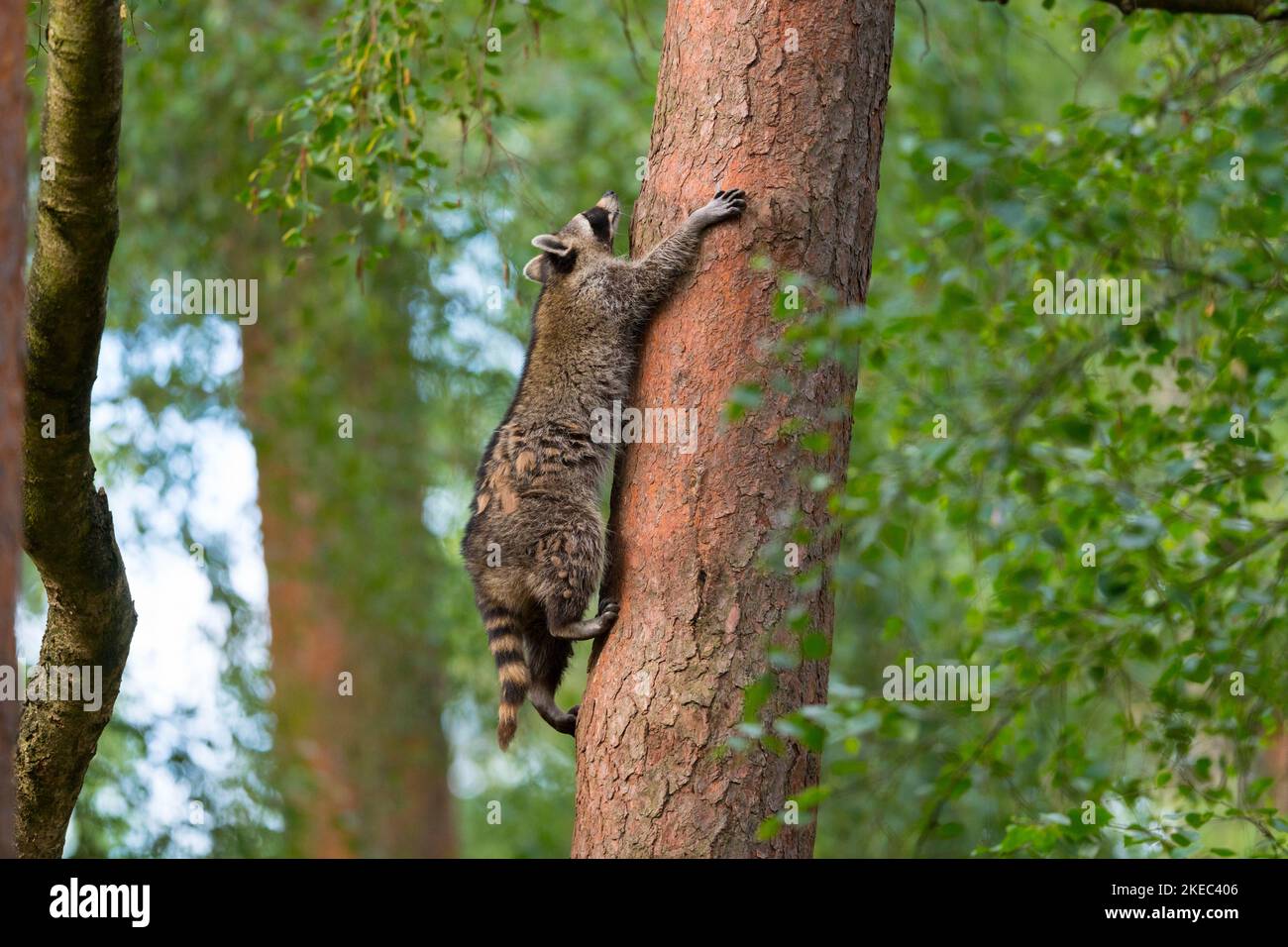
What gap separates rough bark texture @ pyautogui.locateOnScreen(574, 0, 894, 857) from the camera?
3.78 metres

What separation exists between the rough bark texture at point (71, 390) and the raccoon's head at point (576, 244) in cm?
235

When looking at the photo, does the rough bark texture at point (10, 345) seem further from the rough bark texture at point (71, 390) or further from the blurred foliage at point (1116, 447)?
the blurred foliage at point (1116, 447)

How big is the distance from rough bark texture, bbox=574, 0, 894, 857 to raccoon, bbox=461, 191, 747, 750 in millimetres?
571

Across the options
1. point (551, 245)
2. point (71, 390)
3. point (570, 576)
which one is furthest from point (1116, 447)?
point (71, 390)

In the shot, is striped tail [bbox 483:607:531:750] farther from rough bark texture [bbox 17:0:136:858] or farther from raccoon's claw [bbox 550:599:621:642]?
rough bark texture [bbox 17:0:136:858]

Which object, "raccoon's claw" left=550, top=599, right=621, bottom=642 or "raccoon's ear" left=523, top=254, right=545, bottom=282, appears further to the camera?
"raccoon's ear" left=523, top=254, right=545, bottom=282

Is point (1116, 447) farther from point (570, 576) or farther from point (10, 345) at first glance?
point (10, 345)

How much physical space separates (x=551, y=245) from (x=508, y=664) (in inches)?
74.4

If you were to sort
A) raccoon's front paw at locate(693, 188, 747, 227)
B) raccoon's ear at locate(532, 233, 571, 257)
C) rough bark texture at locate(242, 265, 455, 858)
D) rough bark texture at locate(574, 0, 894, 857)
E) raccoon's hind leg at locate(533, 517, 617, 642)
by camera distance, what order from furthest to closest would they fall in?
rough bark texture at locate(242, 265, 455, 858)
raccoon's ear at locate(532, 233, 571, 257)
raccoon's hind leg at locate(533, 517, 617, 642)
raccoon's front paw at locate(693, 188, 747, 227)
rough bark texture at locate(574, 0, 894, 857)

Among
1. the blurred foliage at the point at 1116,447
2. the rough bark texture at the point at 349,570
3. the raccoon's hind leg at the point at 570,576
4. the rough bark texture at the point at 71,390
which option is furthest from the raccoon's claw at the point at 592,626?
the rough bark texture at the point at 349,570

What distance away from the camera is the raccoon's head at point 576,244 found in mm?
5879

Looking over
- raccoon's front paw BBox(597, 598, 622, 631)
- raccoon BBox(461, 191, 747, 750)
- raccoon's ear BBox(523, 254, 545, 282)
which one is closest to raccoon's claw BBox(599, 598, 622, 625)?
raccoon's front paw BBox(597, 598, 622, 631)

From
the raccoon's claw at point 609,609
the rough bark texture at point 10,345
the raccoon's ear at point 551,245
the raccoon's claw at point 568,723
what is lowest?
the raccoon's claw at point 568,723
